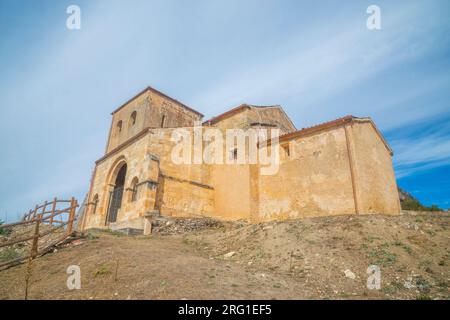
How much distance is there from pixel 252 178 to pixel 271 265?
747 centimetres

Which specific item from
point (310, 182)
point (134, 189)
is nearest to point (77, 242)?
point (134, 189)

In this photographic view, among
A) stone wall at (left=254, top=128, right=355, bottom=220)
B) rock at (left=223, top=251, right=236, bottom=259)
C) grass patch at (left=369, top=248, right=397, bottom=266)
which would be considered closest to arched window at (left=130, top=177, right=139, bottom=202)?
stone wall at (left=254, top=128, right=355, bottom=220)

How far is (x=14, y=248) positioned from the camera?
1070cm

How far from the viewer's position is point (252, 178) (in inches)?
592

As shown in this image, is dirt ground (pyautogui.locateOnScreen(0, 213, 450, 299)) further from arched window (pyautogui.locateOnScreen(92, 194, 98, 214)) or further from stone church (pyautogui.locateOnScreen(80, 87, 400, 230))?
arched window (pyautogui.locateOnScreen(92, 194, 98, 214))

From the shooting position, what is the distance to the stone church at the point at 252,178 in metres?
12.0

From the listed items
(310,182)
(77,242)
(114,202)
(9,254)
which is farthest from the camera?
(114,202)

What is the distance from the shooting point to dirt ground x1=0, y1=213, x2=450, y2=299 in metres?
5.73

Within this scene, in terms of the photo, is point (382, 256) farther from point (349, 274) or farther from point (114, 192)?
point (114, 192)

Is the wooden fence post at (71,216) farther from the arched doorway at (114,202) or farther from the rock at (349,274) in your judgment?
the rock at (349,274)

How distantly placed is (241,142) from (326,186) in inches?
225
